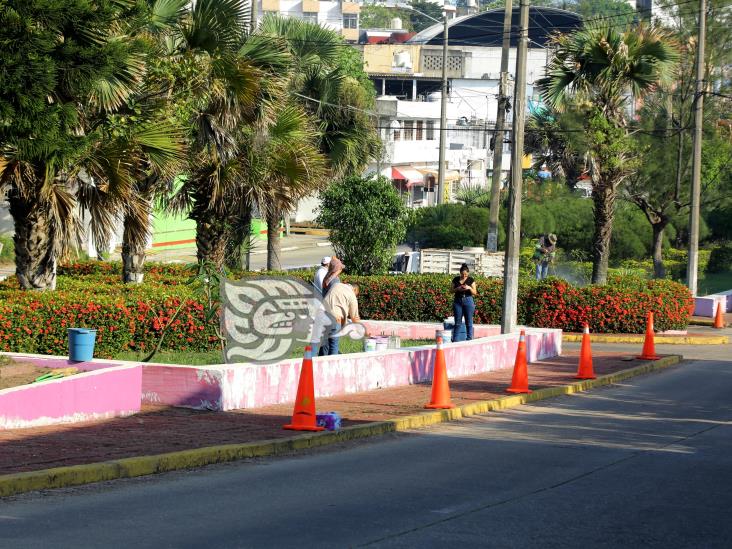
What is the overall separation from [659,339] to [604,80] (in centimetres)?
674

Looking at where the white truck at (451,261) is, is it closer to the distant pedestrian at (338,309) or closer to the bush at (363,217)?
the bush at (363,217)

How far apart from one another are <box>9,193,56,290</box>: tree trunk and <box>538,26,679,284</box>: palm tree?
15205mm

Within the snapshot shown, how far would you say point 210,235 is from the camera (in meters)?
23.8

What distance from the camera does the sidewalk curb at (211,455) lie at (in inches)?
380

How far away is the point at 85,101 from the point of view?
59.5ft

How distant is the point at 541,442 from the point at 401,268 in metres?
25.1

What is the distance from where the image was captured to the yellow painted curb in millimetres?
28125

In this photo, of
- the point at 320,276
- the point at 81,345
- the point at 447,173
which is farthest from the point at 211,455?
the point at 447,173

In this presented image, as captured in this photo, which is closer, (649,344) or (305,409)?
(305,409)

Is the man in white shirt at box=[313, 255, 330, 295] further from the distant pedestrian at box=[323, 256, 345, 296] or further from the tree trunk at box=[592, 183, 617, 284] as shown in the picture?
the tree trunk at box=[592, 183, 617, 284]

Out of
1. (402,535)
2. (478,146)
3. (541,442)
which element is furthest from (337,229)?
(478,146)

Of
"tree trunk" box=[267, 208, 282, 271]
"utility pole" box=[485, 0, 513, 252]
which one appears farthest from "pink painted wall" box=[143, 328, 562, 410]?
"utility pole" box=[485, 0, 513, 252]

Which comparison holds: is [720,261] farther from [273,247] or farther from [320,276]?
[320,276]

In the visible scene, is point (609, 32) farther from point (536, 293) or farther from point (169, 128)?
point (169, 128)
